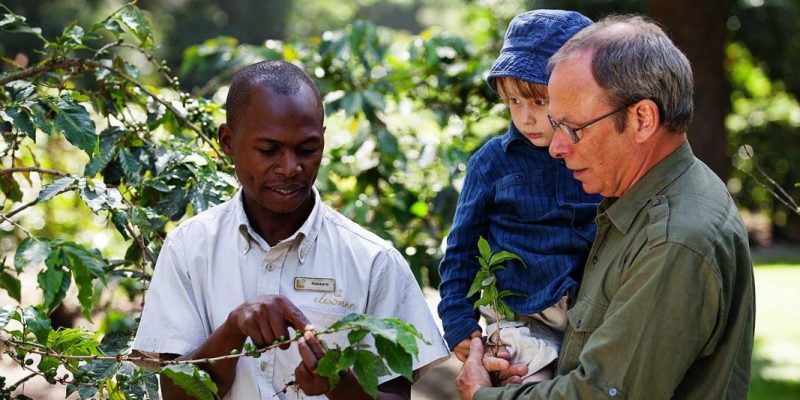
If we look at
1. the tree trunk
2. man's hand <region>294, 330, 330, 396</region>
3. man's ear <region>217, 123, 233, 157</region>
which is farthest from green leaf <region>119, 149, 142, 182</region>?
the tree trunk

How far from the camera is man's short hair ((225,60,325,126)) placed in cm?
264

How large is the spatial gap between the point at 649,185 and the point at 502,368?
626 mm

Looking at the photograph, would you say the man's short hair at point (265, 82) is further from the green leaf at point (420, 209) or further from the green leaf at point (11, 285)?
the green leaf at point (420, 209)

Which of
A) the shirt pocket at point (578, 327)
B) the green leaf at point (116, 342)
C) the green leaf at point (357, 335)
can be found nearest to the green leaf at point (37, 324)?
the green leaf at point (116, 342)

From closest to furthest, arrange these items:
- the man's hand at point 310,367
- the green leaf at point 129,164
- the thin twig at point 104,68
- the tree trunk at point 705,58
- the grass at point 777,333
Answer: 1. the man's hand at point 310,367
2. the green leaf at point 129,164
3. the thin twig at point 104,68
4. the grass at point 777,333
5. the tree trunk at point 705,58

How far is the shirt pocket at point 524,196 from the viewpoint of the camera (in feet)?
8.91

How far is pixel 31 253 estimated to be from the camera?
2.29 m

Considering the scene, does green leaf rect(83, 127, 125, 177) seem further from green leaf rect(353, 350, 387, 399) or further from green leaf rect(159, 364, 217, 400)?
green leaf rect(353, 350, 387, 399)

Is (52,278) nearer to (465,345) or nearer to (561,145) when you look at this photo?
(465,345)

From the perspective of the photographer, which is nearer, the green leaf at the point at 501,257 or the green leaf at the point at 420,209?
the green leaf at the point at 501,257

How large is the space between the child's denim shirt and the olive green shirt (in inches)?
10.3

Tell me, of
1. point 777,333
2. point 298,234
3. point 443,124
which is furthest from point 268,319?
point 777,333

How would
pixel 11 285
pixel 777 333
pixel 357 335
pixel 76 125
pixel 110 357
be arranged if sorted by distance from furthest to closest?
pixel 777 333 < pixel 11 285 < pixel 76 125 < pixel 110 357 < pixel 357 335

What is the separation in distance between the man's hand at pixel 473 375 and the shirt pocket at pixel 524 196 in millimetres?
386
